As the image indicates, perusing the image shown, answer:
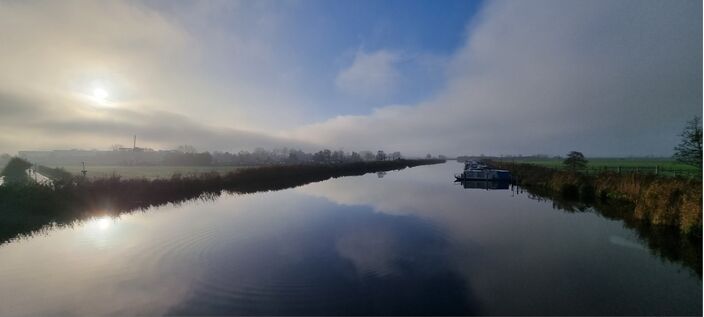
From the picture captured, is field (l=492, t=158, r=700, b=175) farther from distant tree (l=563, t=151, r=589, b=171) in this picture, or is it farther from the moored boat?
the moored boat

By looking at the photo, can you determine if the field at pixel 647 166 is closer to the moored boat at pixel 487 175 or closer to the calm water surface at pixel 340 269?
the moored boat at pixel 487 175

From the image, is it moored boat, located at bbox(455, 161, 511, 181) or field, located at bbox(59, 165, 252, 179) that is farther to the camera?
moored boat, located at bbox(455, 161, 511, 181)

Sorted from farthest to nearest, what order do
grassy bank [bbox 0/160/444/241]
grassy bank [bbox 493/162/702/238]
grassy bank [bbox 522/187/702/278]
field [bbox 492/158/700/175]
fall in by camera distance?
field [bbox 492/158/700/175]
grassy bank [bbox 0/160/444/241]
grassy bank [bbox 493/162/702/238]
grassy bank [bbox 522/187/702/278]

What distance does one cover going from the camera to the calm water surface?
6.61 metres

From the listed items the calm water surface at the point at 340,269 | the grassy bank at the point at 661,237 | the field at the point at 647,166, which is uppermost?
the field at the point at 647,166

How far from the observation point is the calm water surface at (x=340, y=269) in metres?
6.61

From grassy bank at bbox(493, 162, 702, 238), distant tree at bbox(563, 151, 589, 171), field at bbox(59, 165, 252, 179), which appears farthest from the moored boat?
field at bbox(59, 165, 252, 179)

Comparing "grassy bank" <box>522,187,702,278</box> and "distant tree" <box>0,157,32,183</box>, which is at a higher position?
"distant tree" <box>0,157,32,183</box>

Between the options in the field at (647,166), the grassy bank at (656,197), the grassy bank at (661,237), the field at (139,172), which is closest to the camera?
the grassy bank at (661,237)

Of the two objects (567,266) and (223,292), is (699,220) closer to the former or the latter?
(567,266)

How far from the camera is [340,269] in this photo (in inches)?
345

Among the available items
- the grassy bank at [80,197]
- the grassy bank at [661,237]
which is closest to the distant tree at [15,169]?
the grassy bank at [80,197]

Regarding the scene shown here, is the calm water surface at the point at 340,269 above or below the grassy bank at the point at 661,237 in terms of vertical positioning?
below

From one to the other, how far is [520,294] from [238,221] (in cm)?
1388
